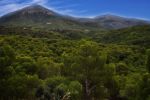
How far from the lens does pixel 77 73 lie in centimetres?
3597

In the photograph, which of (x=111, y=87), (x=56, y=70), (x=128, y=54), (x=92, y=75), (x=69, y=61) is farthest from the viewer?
(x=128, y=54)

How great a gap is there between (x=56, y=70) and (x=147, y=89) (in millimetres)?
22374

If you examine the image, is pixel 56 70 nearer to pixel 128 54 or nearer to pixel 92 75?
pixel 92 75

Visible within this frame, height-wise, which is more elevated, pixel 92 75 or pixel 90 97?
pixel 92 75

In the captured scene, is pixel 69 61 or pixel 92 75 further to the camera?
pixel 69 61

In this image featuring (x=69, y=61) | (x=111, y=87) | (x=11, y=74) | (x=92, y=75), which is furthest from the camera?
(x=111, y=87)

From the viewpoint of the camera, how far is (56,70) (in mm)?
52219

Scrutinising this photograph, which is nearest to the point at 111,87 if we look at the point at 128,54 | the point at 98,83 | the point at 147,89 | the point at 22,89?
the point at 98,83

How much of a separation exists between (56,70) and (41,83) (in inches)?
495

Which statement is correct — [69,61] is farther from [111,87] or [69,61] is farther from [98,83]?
A: [111,87]

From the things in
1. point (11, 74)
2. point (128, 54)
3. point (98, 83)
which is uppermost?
point (11, 74)

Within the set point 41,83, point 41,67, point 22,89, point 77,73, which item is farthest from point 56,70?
point 22,89

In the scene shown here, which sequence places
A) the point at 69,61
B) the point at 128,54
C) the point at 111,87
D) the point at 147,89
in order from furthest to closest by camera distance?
1. the point at 128,54
2. the point at 111,87
3. the point at 69,61
4. the point at 147,89

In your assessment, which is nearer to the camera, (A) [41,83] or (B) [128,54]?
(A) [41,83]
